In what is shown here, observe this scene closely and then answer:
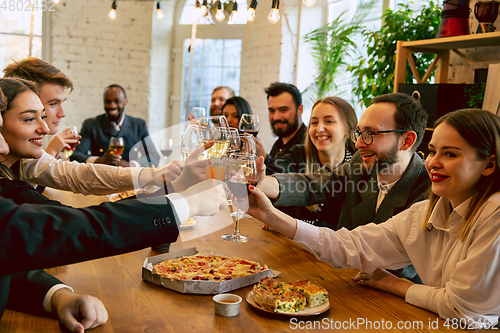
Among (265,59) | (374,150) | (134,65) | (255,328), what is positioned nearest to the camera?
(255,328)

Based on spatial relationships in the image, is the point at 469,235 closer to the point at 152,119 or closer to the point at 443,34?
the point at 443,34

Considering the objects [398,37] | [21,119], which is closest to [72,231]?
[21,119]

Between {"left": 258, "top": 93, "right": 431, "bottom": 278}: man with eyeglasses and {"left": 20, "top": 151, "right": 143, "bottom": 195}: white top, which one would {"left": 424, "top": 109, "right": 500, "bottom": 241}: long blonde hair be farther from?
{"left": 20, "top": 151, "right": 143, "bottom": 195}: white top

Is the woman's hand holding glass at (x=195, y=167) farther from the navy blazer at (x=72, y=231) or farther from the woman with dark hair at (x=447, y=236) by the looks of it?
the navy blazer at (x=72, y=231)

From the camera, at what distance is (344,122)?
2686 millimetres

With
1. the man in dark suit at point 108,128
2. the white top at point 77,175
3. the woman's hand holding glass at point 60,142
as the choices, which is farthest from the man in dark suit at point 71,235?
the man in dark suit at point 108,128

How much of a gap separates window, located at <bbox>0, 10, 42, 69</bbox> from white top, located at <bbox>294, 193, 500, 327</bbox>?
5.35m

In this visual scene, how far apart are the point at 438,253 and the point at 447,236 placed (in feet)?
0.19

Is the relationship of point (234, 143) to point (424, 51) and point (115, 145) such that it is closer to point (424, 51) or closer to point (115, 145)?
point (115, 145)

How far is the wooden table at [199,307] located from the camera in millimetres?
1042

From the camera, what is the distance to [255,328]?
104 centimetres

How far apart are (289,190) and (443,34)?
5.05ft

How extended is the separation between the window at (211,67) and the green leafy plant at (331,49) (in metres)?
1.40

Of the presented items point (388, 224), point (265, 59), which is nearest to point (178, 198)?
point (388, 224)
